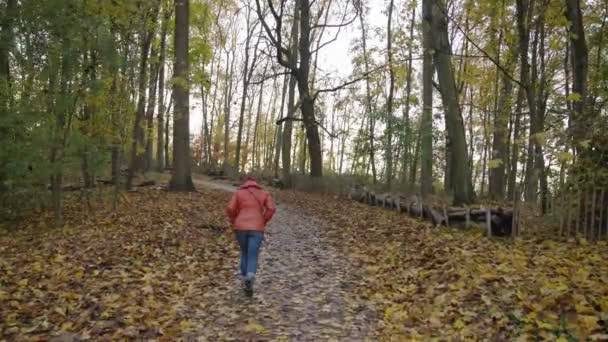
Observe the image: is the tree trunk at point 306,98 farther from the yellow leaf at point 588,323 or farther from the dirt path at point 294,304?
the yellow leaf at point 588,323

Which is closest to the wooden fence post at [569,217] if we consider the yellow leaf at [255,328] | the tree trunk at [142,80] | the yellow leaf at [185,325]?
the yellow leaf at [255,328]

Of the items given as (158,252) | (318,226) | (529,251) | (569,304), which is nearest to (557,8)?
(529,251)

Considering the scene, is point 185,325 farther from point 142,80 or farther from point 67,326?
point 142,80

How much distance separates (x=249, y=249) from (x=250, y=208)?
617 mm

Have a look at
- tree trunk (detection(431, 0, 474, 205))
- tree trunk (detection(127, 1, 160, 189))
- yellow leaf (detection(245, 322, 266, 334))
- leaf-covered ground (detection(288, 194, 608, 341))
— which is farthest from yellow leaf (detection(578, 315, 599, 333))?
tree trunk (detection(127, 1, 160, 189))

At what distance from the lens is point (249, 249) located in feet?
22.1

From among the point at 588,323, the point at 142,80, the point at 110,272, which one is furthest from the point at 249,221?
the point at 142,80

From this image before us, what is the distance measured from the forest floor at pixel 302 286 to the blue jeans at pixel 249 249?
0.41 meters

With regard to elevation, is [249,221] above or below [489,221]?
above

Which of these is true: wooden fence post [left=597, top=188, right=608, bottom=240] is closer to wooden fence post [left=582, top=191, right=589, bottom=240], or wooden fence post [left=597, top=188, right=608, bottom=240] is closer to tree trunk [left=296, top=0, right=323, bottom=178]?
wooden fence post [left=582, top=191, right=589, bottom=240]

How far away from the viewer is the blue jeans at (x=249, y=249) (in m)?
6.70

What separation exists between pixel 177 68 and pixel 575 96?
41.5 feet

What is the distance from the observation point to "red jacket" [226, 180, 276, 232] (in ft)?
22.4

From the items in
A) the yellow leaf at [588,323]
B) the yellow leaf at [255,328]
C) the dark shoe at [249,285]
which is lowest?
the yellow leaf at [255,328]
